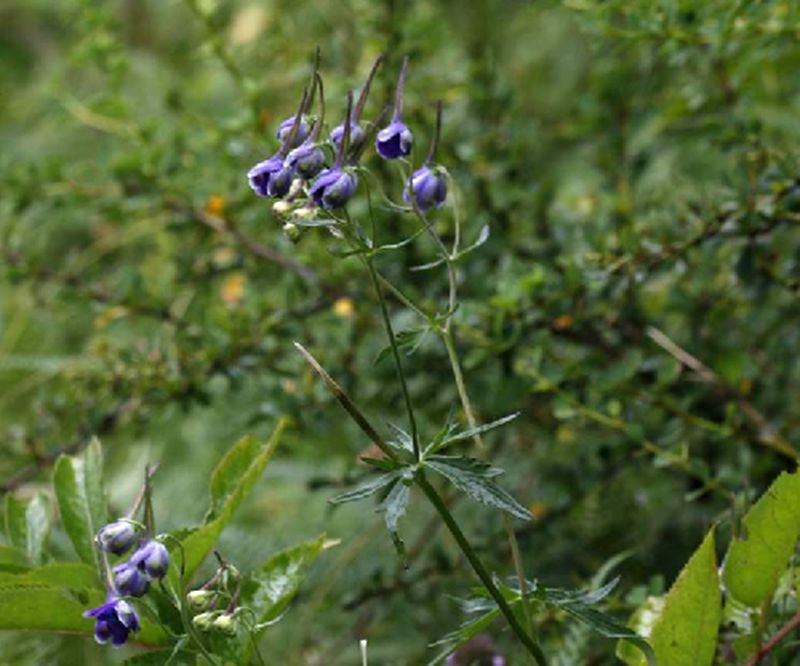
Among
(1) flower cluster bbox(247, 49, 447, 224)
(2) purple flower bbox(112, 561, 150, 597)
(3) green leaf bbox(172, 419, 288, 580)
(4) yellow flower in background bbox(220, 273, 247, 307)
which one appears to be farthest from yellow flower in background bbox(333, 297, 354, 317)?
(2) purple flower bbox(112, 561, 150, 597)

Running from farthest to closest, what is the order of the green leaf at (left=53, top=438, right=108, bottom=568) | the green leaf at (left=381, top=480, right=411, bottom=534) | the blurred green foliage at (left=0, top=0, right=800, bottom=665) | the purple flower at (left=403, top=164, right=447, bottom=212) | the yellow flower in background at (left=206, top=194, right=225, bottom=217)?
the yellow flower in background at (left=206, top=194, right=225, bottom=217), the blurred green foliage at (left=0, top=0, right=800, bottom=665), the green leaf at (left=53, top=438, right=108, bottom=568), the purple flower at (left=403, top=164, right=447, bottom=212), the green leaf at (left=381, top=480, right=411, bottom=534)

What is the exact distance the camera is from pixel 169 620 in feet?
2.87

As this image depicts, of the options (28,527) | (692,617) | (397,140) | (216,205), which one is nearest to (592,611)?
(692,617)

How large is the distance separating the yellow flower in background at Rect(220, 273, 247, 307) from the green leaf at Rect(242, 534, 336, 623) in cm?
62

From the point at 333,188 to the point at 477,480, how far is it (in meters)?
0.21

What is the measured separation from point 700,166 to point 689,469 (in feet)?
3.16

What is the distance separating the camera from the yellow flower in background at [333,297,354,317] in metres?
1.41

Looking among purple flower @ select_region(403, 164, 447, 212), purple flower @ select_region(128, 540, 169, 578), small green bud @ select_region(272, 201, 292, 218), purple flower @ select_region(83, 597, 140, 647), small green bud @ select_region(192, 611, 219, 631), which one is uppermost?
small green bud @ select_region(272, 201, 292, 218)

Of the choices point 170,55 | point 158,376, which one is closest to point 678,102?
point 158,376

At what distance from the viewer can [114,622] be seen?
75 cm

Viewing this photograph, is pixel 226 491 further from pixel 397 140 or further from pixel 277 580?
pixel 397 140

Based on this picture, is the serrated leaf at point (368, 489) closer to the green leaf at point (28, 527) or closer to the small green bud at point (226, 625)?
the small green bud at point (226, 625)

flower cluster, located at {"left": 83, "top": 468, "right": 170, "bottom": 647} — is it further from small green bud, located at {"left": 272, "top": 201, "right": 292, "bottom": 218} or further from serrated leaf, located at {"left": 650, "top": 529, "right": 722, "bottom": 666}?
serrated leaf, located at {"left": 650, "top": 529, "right": 722, "bottom": 666}

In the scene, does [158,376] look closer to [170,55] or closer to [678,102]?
[678,102]
